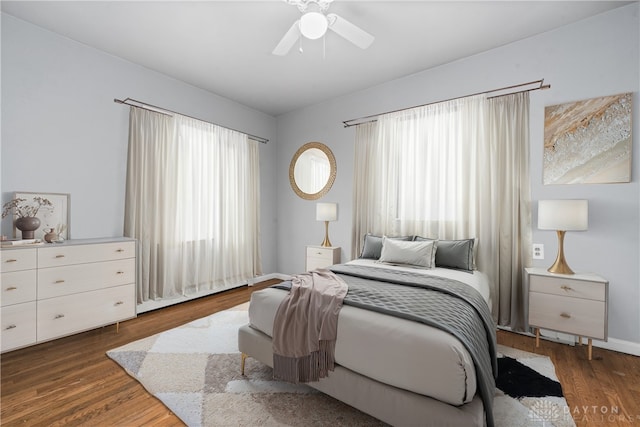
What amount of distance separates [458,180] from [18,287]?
4308 mm

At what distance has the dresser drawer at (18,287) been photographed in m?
2.23

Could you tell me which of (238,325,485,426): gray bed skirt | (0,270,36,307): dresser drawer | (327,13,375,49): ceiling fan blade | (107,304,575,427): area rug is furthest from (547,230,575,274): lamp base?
(0,270,36,307): dresser drawer

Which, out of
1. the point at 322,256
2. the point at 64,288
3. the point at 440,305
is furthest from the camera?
the point at 322,256

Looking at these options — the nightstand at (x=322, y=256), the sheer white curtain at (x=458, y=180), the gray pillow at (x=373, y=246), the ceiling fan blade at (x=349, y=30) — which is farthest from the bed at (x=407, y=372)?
the nightstand at (x=322, y=256)

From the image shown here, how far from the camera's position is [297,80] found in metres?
3.80

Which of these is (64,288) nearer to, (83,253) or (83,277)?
(83,277)

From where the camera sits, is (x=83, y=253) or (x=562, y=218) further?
(x=83, y=253)

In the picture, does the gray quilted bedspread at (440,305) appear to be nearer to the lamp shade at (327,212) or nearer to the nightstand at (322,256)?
the nightstand at (322,256)

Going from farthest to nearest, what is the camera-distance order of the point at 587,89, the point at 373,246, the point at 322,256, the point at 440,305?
the point at 322,256 → the point at 373,246 → the point at 587,89 → the point at 440,305

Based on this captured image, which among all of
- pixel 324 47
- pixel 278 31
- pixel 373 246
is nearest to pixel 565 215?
pixel 373 246

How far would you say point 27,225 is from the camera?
8.22ft

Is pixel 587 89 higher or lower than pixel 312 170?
higher

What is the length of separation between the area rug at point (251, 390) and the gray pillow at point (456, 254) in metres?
0.80

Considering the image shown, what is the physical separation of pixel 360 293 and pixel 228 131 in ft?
11.4
